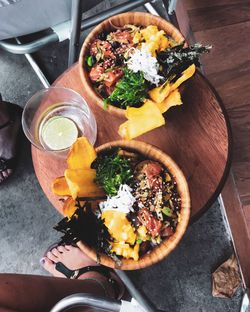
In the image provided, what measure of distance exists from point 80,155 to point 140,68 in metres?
0.24

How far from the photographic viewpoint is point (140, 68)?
1001 mm

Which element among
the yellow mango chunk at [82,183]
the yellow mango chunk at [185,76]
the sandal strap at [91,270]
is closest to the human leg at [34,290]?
the sandal strap at [91,270]

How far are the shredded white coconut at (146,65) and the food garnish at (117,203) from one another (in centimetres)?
18

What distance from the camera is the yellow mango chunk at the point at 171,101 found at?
1.00m

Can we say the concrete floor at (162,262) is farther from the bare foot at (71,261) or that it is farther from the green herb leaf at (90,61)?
the green herb leaf at (90,61)

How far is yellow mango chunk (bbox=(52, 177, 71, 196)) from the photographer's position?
98 cm

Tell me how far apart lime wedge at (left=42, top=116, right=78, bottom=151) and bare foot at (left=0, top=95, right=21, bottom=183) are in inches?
19.1

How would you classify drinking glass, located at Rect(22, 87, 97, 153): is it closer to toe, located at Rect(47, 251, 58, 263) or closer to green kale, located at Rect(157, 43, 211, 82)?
green kale, located at Rect(157, 43, 211, 82)

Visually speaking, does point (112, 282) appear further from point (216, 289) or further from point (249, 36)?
point (249, 36)

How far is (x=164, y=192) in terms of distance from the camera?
0.99 meters

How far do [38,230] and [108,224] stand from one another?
0.77 meters

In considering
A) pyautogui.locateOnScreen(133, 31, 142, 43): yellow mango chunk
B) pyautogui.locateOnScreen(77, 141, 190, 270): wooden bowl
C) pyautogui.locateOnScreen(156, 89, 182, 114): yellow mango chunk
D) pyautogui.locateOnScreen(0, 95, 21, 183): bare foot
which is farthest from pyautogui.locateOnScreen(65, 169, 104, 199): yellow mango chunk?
pyautogui.locateOnScreen(0, 95, 21, 183): bare foot

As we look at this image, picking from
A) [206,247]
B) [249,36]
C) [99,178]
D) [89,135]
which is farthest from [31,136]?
[249,36]

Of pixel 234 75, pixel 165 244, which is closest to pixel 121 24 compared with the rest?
pixel 165 244
